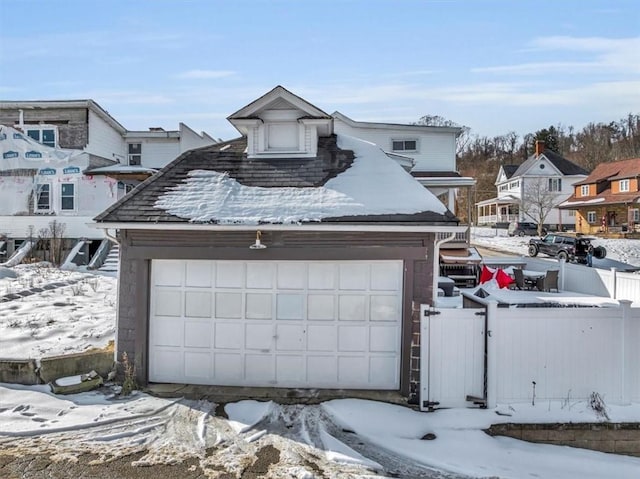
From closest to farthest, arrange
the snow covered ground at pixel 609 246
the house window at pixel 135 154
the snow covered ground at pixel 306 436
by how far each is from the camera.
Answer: the snow covered ground at pixel 306 436 < the house window at pixel 135 154 < the snow covered ground at pixel 609 246

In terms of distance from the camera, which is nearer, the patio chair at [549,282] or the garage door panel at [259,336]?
the garage door panel at [259,336]

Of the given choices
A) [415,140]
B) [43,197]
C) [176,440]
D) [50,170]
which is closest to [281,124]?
[176,440]

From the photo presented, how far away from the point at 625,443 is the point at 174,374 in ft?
22.6

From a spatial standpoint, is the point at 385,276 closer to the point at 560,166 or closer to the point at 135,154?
the point at 135,154

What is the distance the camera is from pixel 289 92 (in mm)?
8422

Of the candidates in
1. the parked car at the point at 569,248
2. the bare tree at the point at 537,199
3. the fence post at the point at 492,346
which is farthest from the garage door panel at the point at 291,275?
the bare tree at the point at 537,199

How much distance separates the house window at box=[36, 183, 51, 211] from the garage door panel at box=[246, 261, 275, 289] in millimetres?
17168

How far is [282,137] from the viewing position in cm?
877

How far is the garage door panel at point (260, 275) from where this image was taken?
24.3 feet

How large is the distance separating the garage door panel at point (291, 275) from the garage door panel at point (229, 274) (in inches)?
25.7

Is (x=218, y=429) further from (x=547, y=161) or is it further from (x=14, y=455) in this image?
(x=547, y=161)

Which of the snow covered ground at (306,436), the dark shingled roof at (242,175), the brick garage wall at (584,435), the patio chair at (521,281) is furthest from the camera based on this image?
the patio chair at (521,281)

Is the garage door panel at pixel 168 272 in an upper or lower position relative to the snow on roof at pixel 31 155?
lower

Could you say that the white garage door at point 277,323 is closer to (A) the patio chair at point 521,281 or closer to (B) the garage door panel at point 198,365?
(B) the garage door panel at point 198,365
